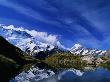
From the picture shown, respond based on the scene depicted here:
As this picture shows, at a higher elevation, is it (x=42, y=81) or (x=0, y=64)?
(x=0, y=64)

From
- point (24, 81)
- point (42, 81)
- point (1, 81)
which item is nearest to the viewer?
point (1, 81)

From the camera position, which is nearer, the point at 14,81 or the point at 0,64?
the point at 14,81

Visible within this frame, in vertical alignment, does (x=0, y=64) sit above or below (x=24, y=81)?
above

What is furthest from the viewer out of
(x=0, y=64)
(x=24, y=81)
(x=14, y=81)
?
(x=0, y=64)

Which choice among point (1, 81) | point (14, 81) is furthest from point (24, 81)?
point (1, 81)

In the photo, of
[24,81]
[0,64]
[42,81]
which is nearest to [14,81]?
[24,81]

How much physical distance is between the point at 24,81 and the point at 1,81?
26908 millimetres

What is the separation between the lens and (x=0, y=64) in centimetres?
14612

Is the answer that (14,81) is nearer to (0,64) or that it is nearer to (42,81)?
(42,81)

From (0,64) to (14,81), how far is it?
3979 centimetres

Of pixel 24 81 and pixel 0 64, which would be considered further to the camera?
pixel 0 64

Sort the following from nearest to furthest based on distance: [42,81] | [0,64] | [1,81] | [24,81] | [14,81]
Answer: [1,81]
[14,81]
[24,81]
[42,81]
[0,64]

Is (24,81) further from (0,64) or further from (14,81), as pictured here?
(0,64)

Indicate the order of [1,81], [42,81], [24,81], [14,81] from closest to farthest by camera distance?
[1,81]
[14,81]
[24,81]
[42,81]
